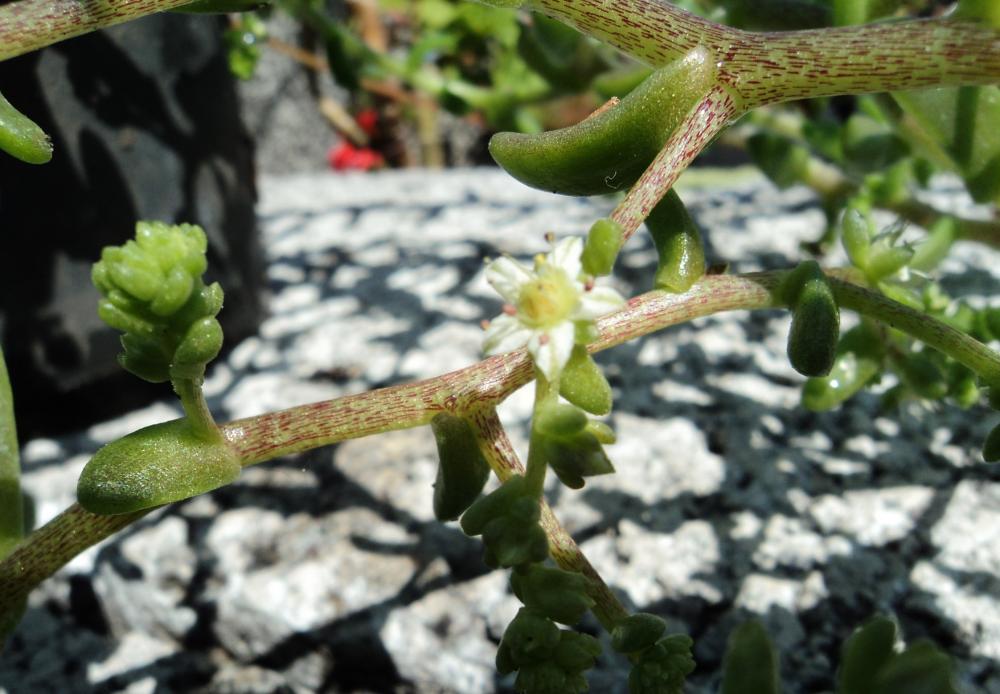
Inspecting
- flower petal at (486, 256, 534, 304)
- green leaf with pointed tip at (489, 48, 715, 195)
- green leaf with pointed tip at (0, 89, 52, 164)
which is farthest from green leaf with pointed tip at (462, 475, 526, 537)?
green leaf with pointed tip at (0, 89, 52, 164)

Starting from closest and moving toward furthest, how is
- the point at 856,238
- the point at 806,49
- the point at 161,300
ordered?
1. the point at 161,300
2. the point at 806,49
3. the point at 856,238

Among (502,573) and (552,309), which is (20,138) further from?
(502,573)

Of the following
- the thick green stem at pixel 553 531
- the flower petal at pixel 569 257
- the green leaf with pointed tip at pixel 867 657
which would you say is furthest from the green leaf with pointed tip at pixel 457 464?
the green leaf with pointed tip at pixel 867 657

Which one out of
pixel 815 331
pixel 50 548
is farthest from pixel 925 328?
pixel 50 548

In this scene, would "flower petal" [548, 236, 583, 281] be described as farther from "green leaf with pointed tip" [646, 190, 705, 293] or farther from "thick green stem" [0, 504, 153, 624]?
"thick green stem" [0, 504, 153, 624]

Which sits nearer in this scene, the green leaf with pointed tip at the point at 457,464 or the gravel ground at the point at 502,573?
the green leaf with pointed tip at the point at 457,464

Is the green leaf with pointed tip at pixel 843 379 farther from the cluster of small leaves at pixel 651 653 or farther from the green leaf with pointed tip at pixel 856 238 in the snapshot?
the cluster of small leaves at pixel 651 653

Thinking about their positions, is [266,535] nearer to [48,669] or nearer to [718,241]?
[48,669]
